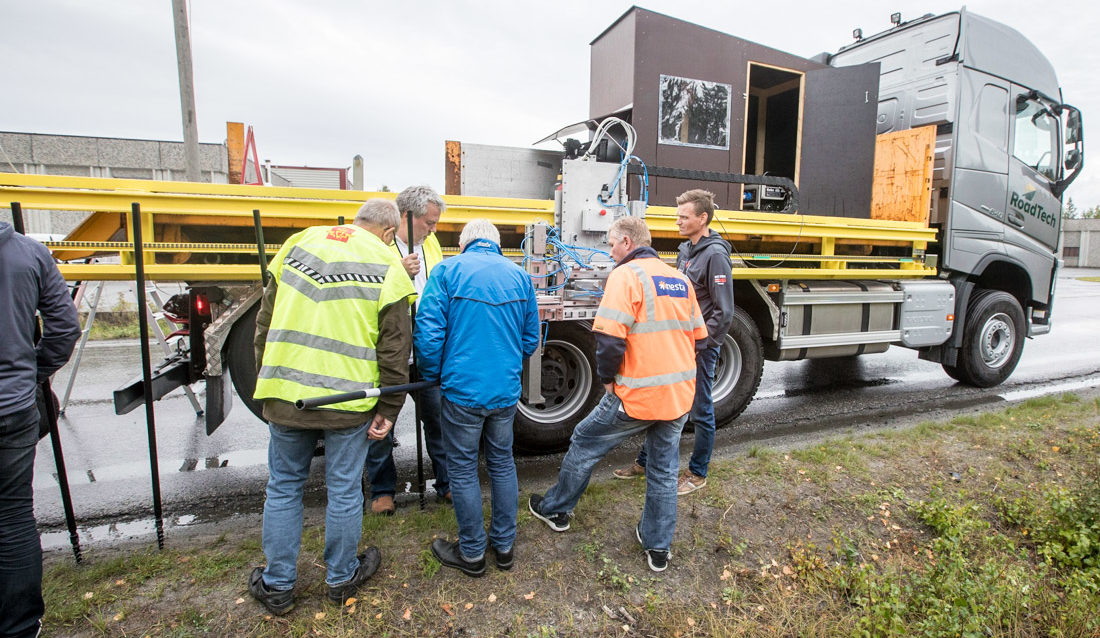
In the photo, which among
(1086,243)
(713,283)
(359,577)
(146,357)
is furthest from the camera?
(1086,243)

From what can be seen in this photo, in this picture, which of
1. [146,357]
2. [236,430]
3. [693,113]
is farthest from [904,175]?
[236,430]

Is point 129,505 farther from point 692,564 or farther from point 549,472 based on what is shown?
point 692,564

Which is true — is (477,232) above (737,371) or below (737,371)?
above

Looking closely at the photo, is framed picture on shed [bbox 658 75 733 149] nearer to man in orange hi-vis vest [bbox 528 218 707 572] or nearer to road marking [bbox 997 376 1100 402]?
man in orange hi-vis vest [bbox 528 218 707 572]

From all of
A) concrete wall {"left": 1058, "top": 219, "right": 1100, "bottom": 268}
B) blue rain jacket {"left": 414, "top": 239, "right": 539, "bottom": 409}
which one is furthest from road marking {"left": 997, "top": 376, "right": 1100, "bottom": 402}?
concrete wall {"left": 1058, "top": 219, "right": 1100, "bottom": 268}

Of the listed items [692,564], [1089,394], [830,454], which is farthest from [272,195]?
[1089,394]

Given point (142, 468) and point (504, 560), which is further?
point (142, 468)

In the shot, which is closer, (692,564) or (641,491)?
(692,564)

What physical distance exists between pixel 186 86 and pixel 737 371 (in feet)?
26.5

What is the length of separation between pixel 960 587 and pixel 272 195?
405 cm

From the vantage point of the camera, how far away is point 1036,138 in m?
6.49

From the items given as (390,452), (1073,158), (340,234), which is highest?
(1073,158)

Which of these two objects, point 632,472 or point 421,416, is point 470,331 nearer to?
point 421,416

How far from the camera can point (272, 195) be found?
3486 mm
